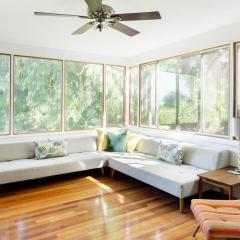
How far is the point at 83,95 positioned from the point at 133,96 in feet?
4.00

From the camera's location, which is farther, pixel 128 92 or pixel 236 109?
pixel 128 92

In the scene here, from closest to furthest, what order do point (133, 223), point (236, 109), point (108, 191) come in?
point (133, 223), point (236, 109), point (108, 191)

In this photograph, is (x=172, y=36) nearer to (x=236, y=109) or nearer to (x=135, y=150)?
(x=236, y=109)

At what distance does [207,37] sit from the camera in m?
3.94

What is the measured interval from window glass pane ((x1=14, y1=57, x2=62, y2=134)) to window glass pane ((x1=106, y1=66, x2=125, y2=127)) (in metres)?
1.16

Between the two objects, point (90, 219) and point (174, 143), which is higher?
point (174, 143)

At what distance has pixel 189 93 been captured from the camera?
4.39m

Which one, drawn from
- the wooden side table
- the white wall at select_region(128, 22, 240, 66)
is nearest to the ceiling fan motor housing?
the white wall at select_region(128, 22, 240, 66)

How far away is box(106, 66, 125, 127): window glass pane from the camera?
570cm

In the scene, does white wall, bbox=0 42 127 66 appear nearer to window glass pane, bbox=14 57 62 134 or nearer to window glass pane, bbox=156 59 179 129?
window glass pane, bbox=14 57 62 134

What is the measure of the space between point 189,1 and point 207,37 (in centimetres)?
132

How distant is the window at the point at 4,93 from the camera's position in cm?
448

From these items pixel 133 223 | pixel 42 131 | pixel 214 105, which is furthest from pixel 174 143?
pixel 42 131

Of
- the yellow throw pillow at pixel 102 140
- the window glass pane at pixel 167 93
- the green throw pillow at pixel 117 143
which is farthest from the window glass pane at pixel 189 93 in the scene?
the yellow throw pillow at pixel 102 140
